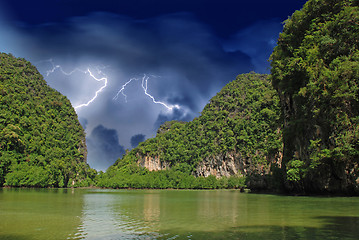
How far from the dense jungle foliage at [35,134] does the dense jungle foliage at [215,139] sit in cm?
1586

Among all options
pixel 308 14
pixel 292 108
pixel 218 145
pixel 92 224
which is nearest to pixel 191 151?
pixel 218 145

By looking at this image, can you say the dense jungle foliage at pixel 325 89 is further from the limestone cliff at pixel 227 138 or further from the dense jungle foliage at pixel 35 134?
the dense jungle foliage at pixel 35 134

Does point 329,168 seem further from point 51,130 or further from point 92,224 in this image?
point 51,130

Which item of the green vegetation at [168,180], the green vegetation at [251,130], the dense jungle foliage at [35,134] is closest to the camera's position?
the green vegetation at [251,130]

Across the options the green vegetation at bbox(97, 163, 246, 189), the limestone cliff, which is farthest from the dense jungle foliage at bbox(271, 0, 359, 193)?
the green vegetation at bbox(97, 163, 246, 189)

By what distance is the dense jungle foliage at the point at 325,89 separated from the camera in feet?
83.1

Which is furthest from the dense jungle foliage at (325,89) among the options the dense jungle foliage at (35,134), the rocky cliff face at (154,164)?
the rocky cliff face at (154,164)

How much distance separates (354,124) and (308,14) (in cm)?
1363

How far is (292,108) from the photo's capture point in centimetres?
3769

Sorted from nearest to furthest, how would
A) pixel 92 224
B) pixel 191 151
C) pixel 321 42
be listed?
pixel 92 224 → pixel 321 42 → pixel 191 151

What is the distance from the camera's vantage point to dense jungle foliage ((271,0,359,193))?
25.3m

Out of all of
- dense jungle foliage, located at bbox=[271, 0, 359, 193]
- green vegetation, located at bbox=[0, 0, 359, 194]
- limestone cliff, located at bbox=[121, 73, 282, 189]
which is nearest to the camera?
dense jungle foliage, located at bbox=[271, 0, 359, 193]

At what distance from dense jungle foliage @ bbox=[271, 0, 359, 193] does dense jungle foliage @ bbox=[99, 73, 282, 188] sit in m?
43.6

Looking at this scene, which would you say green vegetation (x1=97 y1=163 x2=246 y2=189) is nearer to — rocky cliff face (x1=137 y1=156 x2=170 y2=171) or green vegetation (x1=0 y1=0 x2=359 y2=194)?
green vegetation (x1=0 y1=0 x2=359 y2=194)
